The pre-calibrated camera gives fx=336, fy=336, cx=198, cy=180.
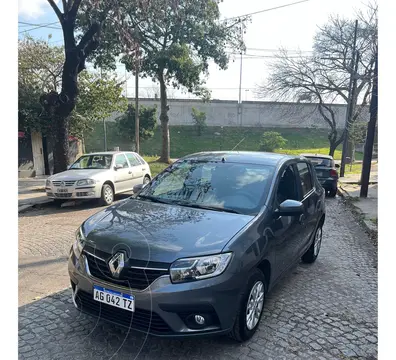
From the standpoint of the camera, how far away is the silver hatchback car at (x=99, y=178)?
28.9 feet

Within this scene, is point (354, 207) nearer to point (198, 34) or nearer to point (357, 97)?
point (198, 34)

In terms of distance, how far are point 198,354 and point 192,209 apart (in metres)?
1.30

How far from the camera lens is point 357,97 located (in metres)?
21.5

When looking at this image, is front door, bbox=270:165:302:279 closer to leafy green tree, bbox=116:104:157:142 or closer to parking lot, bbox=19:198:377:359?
parking lot, bbox=19:198:377:359

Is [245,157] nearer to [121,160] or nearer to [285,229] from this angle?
[285,229]

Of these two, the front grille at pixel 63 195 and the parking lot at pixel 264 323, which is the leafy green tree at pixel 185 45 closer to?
the front grille at pixel 63 195

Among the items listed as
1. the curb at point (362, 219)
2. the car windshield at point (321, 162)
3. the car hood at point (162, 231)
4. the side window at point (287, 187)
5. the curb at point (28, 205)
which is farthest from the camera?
the car windshield at point (321, 162)

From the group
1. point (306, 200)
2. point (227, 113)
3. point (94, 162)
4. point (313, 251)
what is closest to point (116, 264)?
point (306, 200)

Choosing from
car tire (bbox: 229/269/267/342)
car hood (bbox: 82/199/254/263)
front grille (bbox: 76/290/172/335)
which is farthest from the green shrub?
front grille (bbox: 76/290/172/335)

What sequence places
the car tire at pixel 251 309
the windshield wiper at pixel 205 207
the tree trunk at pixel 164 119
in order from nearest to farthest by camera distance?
the car tire at pixel 251 309, the windshield wiper at pixel 205 207, the tree trunk at pixel 164 119

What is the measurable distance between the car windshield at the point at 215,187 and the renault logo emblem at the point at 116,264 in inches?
41.2

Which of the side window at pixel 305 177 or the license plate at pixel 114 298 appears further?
the side window at pixel 305 177

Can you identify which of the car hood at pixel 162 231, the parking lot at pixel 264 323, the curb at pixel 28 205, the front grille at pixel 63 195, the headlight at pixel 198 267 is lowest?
the curb at pixel 28 205

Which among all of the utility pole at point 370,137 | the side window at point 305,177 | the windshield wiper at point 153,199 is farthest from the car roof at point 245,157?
the utility pole at point 370,137
